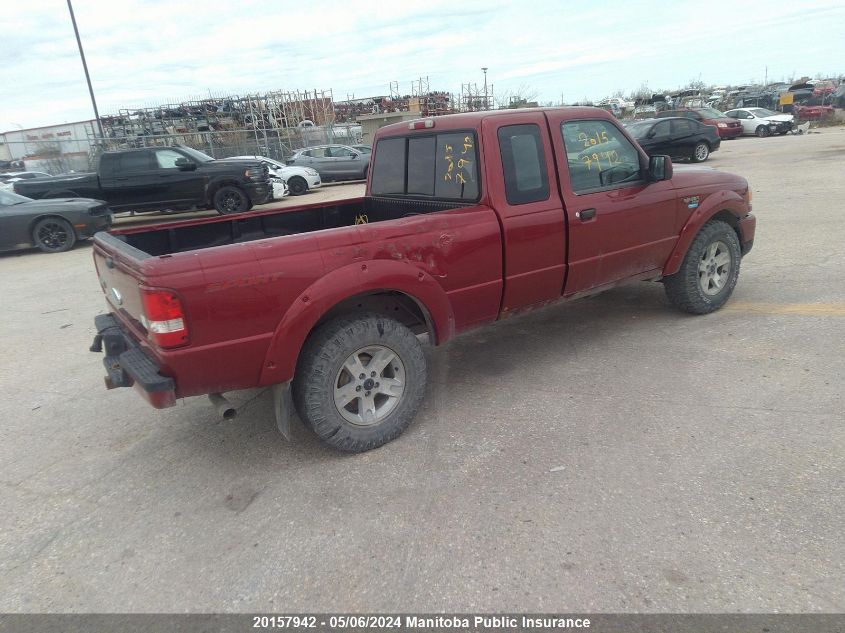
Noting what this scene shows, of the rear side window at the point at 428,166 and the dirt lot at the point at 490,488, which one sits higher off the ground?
the rear side window at the point at 428,166

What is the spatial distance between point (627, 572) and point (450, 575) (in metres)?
0.72

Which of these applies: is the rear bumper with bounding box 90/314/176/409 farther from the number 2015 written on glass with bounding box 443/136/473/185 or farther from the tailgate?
the number 2015 written on glass with bounding box 443/136/473/185

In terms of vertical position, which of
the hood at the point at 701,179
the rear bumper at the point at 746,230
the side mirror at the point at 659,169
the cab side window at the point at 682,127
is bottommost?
the rear bumper at the point at 746,230

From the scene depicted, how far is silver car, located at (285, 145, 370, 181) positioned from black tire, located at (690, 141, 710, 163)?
11.3 metres

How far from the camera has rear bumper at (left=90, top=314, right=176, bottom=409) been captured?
2.85m

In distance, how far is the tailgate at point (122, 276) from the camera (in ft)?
9.68

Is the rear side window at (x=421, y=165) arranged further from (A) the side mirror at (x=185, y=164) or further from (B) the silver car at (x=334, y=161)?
(B) the silver car at (x=334, y=161)

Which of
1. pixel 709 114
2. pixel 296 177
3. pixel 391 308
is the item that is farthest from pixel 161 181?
pixel 709 114

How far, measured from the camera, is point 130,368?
3049 mm

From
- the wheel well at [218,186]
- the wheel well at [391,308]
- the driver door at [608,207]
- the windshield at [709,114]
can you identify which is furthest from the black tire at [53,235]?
the windshield at [709,114]

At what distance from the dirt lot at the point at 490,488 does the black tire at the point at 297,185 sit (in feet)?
51.4

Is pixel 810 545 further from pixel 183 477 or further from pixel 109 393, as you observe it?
pixel 109 393

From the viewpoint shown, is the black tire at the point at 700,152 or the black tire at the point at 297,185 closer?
the black tire at the point at 700,152

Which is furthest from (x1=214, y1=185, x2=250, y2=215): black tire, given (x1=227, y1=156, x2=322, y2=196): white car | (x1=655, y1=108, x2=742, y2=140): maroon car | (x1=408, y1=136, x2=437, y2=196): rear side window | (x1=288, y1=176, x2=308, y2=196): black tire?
(x1=655, y1=108, x2=742, y2=140): maroon car
